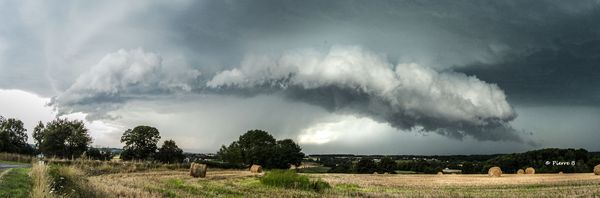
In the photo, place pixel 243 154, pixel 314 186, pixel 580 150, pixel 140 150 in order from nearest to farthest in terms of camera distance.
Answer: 1. pixel 314 186
2. pixel 140 150
3. pixel 243 154
4. pixel 580 150

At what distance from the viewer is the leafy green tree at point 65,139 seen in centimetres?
9988

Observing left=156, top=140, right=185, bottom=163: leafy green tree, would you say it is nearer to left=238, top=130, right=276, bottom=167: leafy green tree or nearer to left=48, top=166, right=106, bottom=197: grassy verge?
left=238, top=130, right=276, bottom=167: leafy green tree

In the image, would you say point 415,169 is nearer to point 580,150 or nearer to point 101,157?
point 580,150

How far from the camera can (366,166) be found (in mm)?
113562

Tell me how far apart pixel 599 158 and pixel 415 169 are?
40.2 meters

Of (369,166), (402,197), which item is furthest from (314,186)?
(369,166)

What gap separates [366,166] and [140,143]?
4967cm

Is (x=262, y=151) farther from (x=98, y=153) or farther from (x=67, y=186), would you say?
(x=67, y=186)

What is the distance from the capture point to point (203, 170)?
5134cm

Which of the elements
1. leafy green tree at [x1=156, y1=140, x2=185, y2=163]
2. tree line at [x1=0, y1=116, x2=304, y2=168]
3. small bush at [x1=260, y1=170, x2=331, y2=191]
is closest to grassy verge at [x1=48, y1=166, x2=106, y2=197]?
small bush at [x1=260, y1=170, x2=331, y2=191]

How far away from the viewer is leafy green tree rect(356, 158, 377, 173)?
361 ft

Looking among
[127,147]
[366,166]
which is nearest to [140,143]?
[127,147]

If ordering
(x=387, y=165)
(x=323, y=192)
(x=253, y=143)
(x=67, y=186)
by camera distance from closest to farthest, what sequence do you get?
(x=67, y=186)
(x=323, y=192)
(x=387, y=165)
(x=253, y=143)

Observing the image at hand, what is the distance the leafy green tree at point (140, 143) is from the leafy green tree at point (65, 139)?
9.37 m
